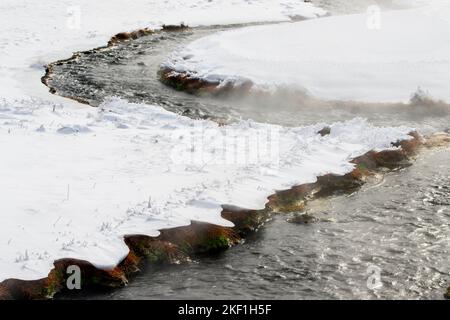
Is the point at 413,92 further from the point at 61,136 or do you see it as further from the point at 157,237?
the point at 157,237

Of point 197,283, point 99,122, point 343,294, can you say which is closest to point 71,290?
point 197,283

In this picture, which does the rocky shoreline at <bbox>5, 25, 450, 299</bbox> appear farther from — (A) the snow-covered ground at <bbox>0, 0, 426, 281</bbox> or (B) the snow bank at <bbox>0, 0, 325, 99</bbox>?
(B) the snow bank at <bbox>0, 0, 325, 99</bbox>

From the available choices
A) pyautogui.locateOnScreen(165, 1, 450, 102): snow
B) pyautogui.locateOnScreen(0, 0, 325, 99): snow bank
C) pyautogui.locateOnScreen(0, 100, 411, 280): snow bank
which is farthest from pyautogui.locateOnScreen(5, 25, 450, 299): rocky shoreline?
pyautogui.locateOnScreen(0, 0, 325, 99): snow bank

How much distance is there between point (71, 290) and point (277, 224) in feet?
17.4

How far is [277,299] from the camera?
11.1m

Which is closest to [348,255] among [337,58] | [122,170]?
[122,170]

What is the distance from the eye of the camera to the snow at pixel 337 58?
93.0 feet

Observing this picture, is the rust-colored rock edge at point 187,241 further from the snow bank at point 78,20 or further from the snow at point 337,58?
the snow bank at point 78,20

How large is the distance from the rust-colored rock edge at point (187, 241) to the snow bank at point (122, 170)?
20cm

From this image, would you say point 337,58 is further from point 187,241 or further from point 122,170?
point 187,241

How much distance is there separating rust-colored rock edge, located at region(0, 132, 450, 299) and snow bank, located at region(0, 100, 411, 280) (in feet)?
0.65

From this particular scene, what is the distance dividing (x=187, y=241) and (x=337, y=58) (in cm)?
2204

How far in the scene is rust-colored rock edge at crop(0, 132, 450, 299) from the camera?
11.5m

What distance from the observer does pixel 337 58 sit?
3322cm
